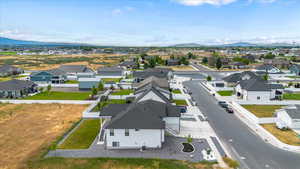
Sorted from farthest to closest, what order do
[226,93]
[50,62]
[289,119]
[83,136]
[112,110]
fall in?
[50,62] < [226,93] < [289,119] < [112,110] < [83,136]

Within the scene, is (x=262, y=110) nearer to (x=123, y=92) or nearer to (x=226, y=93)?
(x=226, y=93)

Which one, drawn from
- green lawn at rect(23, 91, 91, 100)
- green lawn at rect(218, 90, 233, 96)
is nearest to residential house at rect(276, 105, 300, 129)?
green lawn at rect(218, 90, 233, 96)

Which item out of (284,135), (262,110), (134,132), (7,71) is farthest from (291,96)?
(7,71)

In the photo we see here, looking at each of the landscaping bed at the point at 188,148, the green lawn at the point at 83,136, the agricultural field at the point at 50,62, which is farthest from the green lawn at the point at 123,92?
the agricultural field at the point at 50,62

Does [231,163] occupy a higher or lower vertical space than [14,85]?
lower

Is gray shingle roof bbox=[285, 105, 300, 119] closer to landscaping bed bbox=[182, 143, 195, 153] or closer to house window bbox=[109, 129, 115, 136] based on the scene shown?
landscaping bed bbox=[182, 143, 195, 153]

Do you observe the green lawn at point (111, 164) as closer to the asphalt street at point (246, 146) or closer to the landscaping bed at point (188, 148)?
the landscaping bed at point (188, 148)
